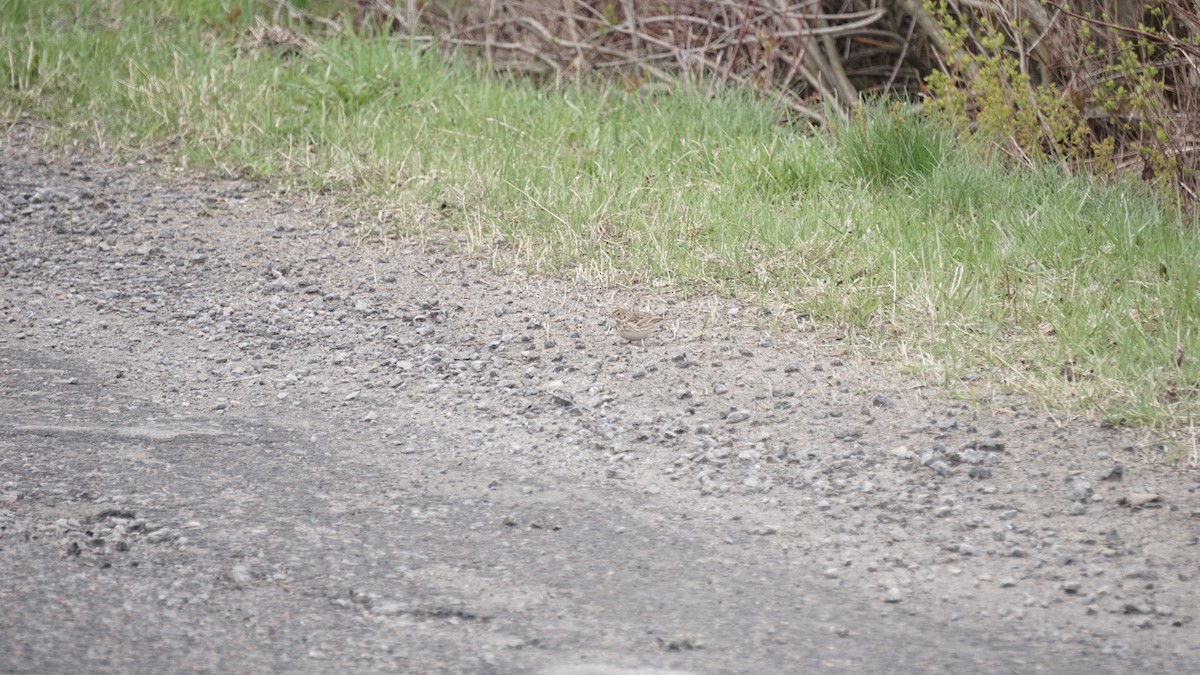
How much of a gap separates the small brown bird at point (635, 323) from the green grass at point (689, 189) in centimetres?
33

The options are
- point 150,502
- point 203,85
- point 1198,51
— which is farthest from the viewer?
point 203,85

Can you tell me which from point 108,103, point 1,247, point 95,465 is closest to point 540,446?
point 95,465

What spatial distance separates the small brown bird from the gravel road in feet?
0.17

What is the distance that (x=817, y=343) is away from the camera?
4625 millimetres

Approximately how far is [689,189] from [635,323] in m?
1.54

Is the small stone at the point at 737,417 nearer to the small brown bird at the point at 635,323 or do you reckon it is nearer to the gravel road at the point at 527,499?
the gravel road at the point at 527,499

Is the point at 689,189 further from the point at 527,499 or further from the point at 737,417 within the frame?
the point at 527,499

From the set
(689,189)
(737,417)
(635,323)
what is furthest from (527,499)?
(689,189)

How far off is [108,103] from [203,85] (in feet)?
2.13

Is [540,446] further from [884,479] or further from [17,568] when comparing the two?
[17,568]

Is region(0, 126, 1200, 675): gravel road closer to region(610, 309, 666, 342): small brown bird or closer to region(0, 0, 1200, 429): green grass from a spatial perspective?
region(610, 309, 666, 342): small brown bird

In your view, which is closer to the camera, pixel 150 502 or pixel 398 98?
pixel 150 502

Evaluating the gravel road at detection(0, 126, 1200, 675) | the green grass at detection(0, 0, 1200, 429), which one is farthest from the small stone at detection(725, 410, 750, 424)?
the green grass at detection(0, 0, 1200, 429)

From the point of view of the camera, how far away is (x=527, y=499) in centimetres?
366
